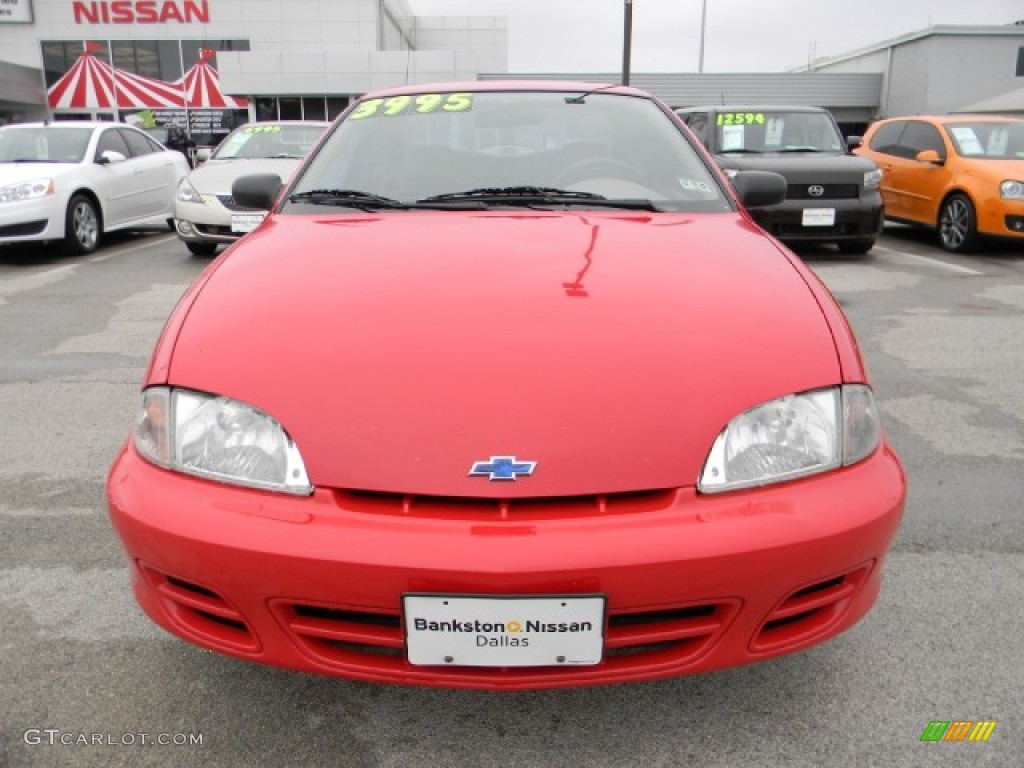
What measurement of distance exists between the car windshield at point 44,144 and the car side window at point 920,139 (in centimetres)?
893

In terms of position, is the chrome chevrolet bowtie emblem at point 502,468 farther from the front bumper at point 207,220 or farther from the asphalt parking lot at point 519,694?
the front bumper at point 207,220

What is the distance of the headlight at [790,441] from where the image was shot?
1563 mm

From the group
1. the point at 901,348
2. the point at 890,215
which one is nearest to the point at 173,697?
the point at 901,348

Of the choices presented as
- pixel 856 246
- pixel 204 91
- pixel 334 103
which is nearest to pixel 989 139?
pixel 856 246

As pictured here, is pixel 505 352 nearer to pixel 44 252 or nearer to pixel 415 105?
pixel 415 105

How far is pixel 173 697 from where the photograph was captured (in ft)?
6.27

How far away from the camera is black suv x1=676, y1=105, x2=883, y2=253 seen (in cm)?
800

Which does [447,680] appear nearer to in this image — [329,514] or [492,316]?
[329,514]

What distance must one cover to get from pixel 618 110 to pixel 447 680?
2.17 meters

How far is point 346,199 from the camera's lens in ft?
8.48

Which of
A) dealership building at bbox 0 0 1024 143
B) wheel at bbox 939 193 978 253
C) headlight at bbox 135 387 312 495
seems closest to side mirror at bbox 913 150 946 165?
wheel at bbox 939 193 978 253

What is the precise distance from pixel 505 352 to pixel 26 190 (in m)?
7.81

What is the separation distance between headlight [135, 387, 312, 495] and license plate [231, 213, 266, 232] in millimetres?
5953

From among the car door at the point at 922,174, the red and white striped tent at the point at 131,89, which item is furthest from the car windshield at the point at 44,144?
the red and white striped tent at the point at 131,89
